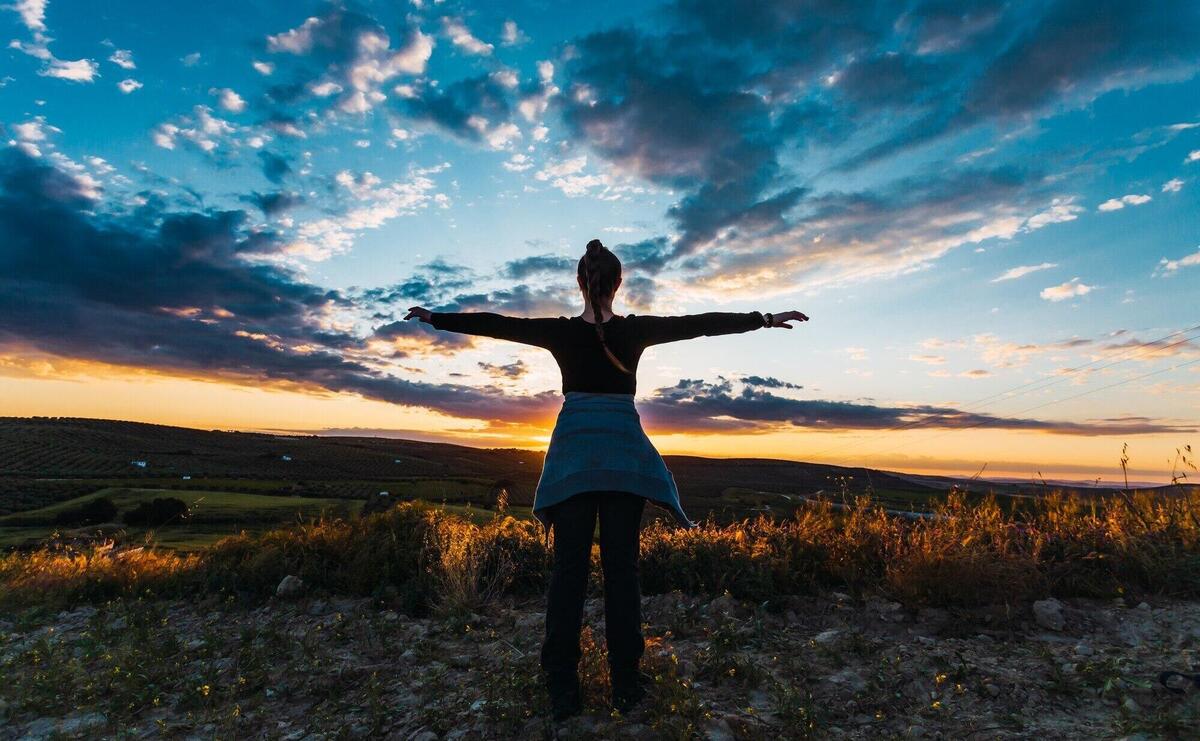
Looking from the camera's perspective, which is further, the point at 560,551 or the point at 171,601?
the point at 171,601

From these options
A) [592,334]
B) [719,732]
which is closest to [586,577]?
[719,732]

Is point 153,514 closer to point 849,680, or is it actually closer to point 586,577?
point 586,577

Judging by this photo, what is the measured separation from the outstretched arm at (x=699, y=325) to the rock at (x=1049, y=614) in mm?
3409

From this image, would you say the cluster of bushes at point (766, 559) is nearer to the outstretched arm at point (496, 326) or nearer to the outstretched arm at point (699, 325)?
the outstretched arm at point (699, 325)

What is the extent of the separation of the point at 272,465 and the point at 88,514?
182 ft

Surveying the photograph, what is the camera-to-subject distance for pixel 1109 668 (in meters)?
4.00

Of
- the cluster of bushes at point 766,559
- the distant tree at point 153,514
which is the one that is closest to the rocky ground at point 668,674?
the cluster of bushes at point 766,559

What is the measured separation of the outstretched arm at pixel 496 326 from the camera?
3.98 m

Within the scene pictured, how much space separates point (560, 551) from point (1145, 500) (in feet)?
24.7

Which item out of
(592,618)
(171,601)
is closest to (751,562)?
(592,618)

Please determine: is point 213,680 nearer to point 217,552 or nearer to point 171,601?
point 171,601

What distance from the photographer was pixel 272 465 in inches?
3871

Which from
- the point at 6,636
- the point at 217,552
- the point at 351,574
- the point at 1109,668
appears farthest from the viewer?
the point at 217,552

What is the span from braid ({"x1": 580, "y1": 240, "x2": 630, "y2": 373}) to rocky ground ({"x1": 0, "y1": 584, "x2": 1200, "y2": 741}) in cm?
209
